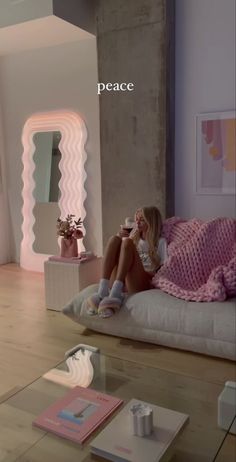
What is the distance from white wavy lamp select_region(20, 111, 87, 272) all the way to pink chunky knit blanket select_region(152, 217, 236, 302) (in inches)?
60.4

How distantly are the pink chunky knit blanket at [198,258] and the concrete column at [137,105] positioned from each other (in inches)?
23.7

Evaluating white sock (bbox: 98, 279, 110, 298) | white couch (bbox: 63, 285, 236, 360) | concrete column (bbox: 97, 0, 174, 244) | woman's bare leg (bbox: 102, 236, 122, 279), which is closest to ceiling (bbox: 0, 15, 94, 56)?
concrete column (bbox: 97, 0, 174, 244)

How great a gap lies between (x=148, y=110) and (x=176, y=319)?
5.96 feet

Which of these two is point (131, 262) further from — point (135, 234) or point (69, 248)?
point (69, 248)

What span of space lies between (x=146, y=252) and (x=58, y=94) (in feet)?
7.07

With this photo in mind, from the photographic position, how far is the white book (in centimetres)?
130

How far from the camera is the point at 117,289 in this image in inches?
108

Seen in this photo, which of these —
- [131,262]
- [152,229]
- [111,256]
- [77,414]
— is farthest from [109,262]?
[77,414]

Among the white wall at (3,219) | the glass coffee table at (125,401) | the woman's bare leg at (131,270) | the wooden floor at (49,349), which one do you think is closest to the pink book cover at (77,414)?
the glass coffee table at (125,401)

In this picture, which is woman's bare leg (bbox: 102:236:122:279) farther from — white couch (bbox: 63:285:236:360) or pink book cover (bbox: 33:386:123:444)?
pink book cover (bbox: 33:386:123:444)

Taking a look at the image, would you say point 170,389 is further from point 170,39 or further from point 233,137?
point 170,39

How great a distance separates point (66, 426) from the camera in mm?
1446

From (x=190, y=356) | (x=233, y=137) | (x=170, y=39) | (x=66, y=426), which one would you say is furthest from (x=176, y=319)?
(x=170, y=39)

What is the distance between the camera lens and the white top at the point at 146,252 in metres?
3.03
